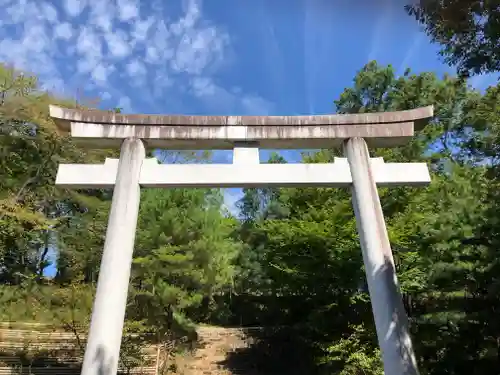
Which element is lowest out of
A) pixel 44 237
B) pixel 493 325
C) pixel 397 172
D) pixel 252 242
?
pixel 493 325

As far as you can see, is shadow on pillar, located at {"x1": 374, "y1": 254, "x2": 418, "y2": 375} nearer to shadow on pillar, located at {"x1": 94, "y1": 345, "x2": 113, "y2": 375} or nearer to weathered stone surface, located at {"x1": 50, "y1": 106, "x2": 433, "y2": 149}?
weathered stone surface, located at {"x1": 50, "y1": 106, "x2": 433, "y2": 149}

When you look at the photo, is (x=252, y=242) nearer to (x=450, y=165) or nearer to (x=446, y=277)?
(x=450, y=165)

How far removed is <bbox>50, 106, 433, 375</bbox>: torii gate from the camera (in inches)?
219

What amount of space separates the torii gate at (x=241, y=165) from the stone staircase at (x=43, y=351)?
777cm

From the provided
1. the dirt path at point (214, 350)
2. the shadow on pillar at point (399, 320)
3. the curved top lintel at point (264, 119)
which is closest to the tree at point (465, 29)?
the curved top lintel at point (264, 119)

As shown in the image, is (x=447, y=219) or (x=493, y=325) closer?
(x=493, y=325)

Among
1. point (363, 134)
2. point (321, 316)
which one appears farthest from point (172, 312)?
point (363, 134)

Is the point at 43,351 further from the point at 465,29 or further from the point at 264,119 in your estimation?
the point at 465,29

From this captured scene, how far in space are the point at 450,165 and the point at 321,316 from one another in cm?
686

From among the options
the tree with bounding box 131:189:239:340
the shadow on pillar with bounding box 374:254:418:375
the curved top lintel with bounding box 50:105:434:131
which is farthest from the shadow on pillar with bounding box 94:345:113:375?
the tree with bounding box 131:189:239:340

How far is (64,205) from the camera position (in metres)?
18.9

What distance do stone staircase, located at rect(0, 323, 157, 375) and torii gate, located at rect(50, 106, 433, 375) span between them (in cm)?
777

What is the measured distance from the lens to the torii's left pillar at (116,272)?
16.2ft

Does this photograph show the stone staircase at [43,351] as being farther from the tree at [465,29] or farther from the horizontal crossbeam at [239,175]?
the tree at [465,29]
